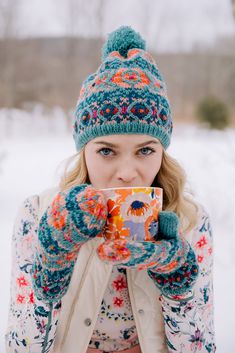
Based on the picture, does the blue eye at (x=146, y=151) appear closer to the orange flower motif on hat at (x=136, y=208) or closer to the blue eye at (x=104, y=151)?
the blue eye at (x=104, y=151)

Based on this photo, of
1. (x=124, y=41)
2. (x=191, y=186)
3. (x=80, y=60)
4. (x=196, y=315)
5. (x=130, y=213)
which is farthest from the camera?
(x=80, y=60)

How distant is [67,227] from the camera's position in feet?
2.96

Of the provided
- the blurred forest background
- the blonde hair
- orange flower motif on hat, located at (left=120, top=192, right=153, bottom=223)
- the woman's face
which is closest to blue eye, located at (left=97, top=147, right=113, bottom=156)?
the woman's face

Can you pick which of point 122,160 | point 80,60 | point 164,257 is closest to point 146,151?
point 122,160

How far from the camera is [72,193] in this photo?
3.04ft

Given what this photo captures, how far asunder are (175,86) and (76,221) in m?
16.8

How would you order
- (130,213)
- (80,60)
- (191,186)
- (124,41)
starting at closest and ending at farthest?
(130,213)
(124,41)
(191,186)
(80,60)

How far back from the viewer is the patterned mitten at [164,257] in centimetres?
87

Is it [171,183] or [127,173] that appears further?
[171,183]

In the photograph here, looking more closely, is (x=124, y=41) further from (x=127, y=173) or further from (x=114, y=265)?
(x=114, y=265)

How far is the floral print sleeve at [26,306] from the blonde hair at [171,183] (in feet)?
0.48

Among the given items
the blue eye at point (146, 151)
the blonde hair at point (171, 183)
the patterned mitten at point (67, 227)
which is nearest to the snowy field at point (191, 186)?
the blonde hair at point (171, 183)

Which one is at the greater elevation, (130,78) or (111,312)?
(130,78)

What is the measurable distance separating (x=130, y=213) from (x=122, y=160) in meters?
0.21
